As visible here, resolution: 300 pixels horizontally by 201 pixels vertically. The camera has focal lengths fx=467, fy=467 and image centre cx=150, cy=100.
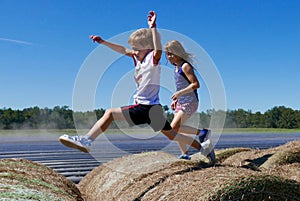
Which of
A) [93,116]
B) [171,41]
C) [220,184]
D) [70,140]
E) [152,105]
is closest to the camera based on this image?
[220,184]

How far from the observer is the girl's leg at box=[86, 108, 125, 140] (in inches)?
191

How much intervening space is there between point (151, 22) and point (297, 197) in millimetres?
2282

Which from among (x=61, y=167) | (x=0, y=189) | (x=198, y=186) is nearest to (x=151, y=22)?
(x=198, y=186)

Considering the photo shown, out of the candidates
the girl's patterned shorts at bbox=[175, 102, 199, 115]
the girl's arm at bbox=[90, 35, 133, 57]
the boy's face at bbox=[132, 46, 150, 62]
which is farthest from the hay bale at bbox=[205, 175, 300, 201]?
the girl's arm at bbox=[90, 35, 133, 57]

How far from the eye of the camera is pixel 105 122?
4914 mm

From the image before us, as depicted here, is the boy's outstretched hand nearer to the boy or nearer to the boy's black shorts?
the boy

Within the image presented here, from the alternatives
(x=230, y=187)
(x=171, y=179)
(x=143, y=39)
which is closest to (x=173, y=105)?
(x=143, y=39)

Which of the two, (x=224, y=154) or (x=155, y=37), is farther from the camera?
(x=224, y=154)

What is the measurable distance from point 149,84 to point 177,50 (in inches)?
34.0

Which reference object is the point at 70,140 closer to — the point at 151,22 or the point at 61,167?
the point at 151,22

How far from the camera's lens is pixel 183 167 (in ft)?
16.6

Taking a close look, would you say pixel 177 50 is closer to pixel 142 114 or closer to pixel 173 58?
pixel 173 58

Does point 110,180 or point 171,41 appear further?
point 110,180

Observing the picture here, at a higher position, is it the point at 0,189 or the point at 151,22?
the point at 151,22
